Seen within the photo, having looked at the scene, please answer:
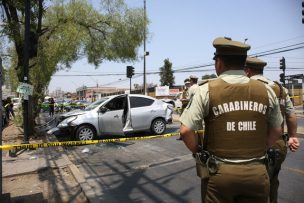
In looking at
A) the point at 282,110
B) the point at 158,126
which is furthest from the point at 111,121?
the point at 282,110

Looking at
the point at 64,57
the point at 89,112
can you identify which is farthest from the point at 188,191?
the point at 64,57

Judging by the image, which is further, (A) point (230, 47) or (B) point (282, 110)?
(B) point (282, 110)

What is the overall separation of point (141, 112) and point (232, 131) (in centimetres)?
1014

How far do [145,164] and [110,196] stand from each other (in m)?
2.42

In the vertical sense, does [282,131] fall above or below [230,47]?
below

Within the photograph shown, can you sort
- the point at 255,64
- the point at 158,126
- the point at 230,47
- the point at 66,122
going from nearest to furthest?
1. the point at 230,47
2. the point at 255,64
3. the point at 66,122
4. the point at 158,126

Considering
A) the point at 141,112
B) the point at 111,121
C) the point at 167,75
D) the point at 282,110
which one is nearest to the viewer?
the point at 282,110

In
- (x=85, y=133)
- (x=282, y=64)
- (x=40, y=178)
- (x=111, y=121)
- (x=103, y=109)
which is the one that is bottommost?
(x=40, y=178)

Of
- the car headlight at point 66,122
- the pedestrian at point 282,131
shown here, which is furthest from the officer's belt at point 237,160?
the car headlight at point 66,122

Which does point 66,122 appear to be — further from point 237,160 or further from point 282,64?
point 282,64

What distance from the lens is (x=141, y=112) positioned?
1268cm

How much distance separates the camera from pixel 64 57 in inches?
579

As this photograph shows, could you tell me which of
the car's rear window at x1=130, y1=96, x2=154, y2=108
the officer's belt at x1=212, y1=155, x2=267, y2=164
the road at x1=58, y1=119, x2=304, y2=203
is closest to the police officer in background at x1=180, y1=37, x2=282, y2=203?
the officer's belt at x1=212, y1=155, x2=267, y2=164

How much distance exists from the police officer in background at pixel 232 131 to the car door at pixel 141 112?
9.76 m
